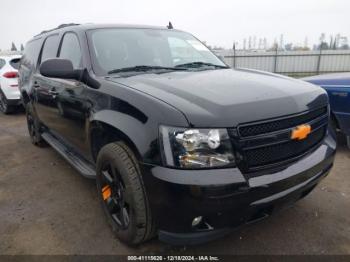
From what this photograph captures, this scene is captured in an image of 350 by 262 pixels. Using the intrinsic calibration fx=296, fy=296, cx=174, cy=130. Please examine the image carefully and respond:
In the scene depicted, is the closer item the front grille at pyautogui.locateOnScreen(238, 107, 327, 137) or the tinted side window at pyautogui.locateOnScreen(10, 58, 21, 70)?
the front grille at pyautogui.locateOnScreen(238, 107, 327, 137)

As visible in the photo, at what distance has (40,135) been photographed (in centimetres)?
497

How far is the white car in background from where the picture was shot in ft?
25.4

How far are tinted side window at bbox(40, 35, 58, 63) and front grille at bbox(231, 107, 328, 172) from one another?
2.87 m

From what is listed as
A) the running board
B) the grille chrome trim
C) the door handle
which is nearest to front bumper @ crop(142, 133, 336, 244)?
the grille chrome trim

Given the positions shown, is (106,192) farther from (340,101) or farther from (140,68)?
(340,101)

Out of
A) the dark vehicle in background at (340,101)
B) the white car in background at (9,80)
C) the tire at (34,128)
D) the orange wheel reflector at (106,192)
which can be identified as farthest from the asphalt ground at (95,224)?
the white car in background at (9,80)

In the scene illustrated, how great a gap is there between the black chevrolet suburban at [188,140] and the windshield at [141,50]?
0.02 meters

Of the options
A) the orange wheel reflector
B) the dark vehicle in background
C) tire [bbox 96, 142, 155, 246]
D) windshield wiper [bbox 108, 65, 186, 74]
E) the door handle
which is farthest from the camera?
the dark vehicle in background

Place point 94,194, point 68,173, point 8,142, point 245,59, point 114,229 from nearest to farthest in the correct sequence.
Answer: point 114,229
point 94,194
point 68,173
point 8,142
point 245,59

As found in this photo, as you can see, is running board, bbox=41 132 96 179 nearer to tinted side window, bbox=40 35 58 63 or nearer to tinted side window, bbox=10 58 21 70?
tinted side window, bbox=40 35 58 63

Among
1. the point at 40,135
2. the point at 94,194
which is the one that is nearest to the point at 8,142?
the point at 40,135

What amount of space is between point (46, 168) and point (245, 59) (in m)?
16.6

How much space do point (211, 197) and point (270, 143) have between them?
22.0 inches

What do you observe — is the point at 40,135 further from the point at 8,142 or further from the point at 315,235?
the point at 315,235
